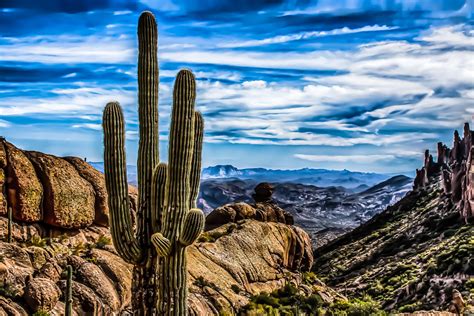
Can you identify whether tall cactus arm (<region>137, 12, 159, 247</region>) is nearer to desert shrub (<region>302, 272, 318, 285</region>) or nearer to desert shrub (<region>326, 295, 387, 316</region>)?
desert shrub (<region>326, 295, 387, 316</region>)

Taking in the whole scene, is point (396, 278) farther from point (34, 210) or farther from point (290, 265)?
point (34, 210)

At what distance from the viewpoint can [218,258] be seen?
31.8 meters

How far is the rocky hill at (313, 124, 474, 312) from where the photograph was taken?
46.5 m

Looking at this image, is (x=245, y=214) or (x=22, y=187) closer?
(x=22, y=187)

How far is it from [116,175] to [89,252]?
356 inches

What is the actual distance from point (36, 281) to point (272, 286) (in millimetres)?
16338

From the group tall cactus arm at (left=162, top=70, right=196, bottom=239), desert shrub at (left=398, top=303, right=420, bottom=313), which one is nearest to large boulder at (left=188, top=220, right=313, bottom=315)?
desert shrub at (left=398, top=303, right=420, bottom=313)

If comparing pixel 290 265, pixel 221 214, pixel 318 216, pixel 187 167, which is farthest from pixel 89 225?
pixel 318 216

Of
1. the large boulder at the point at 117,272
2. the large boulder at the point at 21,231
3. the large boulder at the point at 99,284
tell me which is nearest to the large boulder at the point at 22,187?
the large boulder at the point at 21,231

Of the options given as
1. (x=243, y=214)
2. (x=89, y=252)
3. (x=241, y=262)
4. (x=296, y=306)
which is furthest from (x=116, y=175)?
(x=243, y=214)

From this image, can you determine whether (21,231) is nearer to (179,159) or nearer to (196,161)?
(196,161)

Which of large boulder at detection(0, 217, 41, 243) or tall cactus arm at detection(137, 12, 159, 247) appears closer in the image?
tall cactus arm at detection(137, 12, 159, 247)

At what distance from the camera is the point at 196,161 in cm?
1792

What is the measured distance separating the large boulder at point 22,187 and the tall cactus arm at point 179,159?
13458 millimetres
